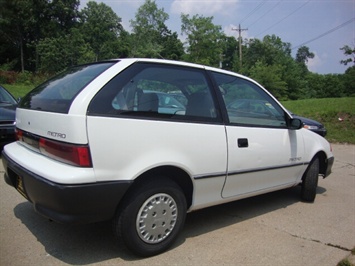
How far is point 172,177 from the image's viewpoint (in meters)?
3.02

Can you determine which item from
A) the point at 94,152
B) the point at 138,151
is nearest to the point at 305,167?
the point at 138,151

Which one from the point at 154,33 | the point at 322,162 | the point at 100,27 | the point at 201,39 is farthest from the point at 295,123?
the point at 154,33

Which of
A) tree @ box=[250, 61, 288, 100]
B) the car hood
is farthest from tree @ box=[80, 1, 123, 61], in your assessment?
the car hood

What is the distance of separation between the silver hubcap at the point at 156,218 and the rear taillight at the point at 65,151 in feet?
2.22

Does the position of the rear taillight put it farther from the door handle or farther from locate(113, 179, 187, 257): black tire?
the door handle

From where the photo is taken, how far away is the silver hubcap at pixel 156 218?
2.78 metres

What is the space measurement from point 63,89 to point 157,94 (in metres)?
0.86

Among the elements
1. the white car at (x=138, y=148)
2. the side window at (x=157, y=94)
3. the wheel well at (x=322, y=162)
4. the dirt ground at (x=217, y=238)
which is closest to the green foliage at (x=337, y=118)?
the wheel well at (x=322, y=162)

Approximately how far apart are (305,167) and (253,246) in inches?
68.0

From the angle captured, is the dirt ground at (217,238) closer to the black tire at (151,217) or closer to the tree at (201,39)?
the black tire at (151,217)

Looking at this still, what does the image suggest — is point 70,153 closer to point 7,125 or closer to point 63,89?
point 63,89

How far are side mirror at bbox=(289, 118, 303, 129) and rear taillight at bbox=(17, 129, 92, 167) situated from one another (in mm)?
2741

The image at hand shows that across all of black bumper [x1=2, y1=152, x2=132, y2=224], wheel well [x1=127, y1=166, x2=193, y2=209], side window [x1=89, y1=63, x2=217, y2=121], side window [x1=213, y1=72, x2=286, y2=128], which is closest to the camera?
black bumper [x1=2, y1=152, x2=132, y2=224]

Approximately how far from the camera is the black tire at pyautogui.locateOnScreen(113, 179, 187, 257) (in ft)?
8.79
